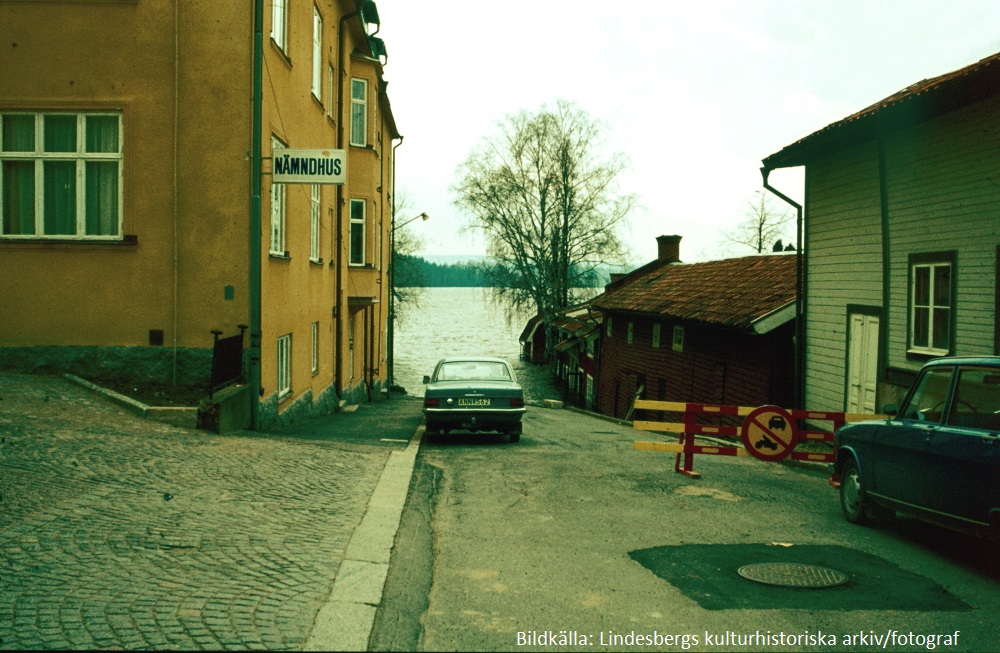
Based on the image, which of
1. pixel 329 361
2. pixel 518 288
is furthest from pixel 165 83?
pixel 518 288

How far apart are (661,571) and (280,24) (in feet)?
39.2

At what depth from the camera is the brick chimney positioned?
45375 millimetres

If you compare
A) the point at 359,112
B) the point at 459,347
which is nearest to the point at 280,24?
the point at 359,112

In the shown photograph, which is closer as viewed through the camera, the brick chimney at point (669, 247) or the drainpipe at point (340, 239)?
the drainpipe at point (340, 239)

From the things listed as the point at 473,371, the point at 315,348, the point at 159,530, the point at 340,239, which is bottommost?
the point at 159,530

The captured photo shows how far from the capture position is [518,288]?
174ft

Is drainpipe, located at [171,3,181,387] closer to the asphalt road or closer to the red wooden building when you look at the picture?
the asphalt road

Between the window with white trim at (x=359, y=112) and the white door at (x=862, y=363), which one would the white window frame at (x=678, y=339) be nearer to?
the white door at (x=862, y=363)

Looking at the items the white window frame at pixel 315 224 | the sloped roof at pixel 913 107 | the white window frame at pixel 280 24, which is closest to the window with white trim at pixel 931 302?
the sloped roof at pixel 913 107

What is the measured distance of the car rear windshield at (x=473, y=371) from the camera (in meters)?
16.8

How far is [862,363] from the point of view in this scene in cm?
1568

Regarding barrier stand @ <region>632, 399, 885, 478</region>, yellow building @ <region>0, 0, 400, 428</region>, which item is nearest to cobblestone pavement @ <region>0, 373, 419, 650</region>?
yellow building @ <region>0, 0, 400, 428</region>

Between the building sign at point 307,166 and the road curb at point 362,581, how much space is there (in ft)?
18.1

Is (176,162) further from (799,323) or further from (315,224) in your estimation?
(799,323)
